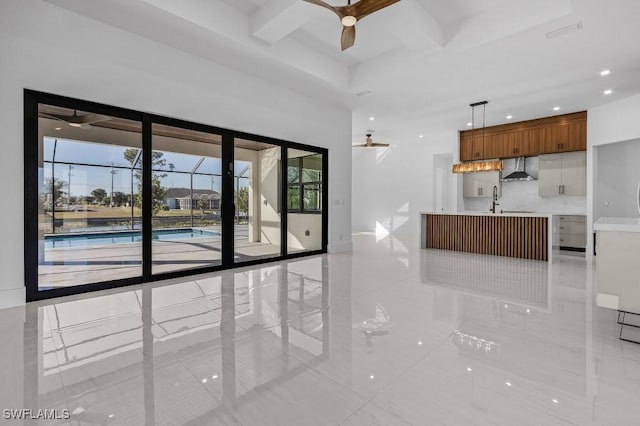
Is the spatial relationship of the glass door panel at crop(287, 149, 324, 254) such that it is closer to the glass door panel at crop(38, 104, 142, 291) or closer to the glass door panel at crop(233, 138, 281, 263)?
the glass door panel at crop(233, 138, 281, 263)

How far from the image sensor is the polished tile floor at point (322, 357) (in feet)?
5.42

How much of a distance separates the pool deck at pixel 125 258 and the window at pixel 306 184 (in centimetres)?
108

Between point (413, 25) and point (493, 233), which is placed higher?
point (413, 25)

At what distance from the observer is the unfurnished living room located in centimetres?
188

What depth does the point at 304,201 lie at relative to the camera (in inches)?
268

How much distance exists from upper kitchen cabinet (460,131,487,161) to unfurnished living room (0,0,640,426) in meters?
0.84

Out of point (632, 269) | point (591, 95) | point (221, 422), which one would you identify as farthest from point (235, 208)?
point (591, 95)

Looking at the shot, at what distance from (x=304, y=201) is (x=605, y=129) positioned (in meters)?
6.42

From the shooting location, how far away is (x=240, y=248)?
18.3 feet

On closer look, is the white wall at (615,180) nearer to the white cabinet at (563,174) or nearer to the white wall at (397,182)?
the white cabinet at (563,174)

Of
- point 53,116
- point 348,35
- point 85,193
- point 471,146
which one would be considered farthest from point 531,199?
point 53,116

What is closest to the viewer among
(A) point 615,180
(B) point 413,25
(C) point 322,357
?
(C) point 322,357

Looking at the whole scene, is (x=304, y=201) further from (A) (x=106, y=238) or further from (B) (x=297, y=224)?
(A) (x=106, y=238)

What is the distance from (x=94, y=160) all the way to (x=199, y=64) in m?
1.95
